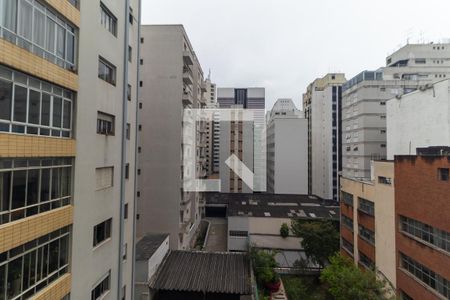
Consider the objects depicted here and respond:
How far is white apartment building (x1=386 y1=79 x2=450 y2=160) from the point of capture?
746 inches

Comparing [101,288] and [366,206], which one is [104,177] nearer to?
[101,288]

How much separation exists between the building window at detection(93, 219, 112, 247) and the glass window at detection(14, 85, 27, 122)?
4366mm

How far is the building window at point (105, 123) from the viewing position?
9.29 m

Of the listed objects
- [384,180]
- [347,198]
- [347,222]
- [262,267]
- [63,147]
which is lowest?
[262,267]

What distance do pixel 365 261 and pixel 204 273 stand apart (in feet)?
32.3

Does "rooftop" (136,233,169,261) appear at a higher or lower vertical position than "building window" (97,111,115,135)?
lower

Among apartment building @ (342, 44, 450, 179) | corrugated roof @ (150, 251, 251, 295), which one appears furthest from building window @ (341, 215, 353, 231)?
apartment building @ (342, 44, 450, 179)

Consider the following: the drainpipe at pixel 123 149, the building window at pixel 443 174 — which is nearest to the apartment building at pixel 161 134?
the drainpipe at pixel 123 149

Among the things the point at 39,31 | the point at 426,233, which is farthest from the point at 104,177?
the point at 426,233

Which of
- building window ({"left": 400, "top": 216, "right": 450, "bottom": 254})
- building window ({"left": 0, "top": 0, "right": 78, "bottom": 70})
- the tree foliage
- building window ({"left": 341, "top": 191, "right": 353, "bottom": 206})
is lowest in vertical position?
the tree foliage

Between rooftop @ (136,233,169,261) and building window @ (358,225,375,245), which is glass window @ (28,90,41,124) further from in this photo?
building window @ (358,225,375,245)

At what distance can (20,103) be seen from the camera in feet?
19.0

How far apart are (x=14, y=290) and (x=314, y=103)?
1823 inches

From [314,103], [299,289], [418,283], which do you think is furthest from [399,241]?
[314,103]
